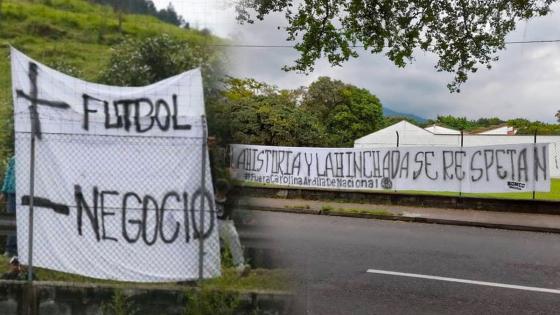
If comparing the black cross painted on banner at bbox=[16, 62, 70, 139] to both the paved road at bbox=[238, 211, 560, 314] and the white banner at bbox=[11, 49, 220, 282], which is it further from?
the paved road at bbox=[238, 211, 560, 314]

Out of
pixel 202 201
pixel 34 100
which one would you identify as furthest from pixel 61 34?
pixel 202 201

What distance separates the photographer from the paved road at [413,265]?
5309 mm

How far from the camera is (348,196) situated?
14.2 metres

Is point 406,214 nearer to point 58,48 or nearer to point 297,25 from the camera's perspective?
point 297,25

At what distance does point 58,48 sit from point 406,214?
7.98 metres

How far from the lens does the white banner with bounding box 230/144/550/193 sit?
40.7 ft

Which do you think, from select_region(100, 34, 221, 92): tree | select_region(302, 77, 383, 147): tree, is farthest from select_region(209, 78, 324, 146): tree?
select_region(302, 77, 383, 147): tree

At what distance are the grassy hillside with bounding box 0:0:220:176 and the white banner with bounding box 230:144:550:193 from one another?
17.6 feet

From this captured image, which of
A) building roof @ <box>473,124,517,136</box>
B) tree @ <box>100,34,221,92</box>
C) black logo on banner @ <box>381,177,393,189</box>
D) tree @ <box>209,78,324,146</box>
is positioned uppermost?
building roof @ <box>473,124,517,136</box>

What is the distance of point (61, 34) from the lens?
6.00m

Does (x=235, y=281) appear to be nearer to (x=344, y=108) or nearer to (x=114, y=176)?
(x=114, y=176)

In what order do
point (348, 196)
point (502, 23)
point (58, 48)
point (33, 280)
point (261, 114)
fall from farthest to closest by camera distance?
point (348, 196) < point (502, 23) < point (58, 48) < point (33, 280) < point (261, 114)

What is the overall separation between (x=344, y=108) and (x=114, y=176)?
31.7 metres

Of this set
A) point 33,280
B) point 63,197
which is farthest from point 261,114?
point 33,280
